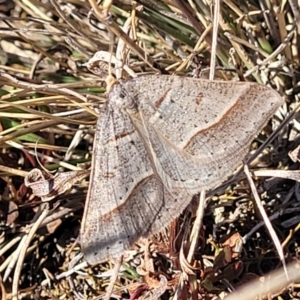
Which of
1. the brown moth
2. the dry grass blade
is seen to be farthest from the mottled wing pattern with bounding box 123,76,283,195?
the dry grass blade

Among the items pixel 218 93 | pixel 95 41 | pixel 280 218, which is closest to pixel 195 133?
pixel 218 93

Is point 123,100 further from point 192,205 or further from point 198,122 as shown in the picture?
point 192,205

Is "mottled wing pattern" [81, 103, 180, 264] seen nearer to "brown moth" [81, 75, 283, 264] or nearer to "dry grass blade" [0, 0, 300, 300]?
"brown moth" [81, 75, 283, 264]

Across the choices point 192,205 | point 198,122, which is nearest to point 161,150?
point 198,122

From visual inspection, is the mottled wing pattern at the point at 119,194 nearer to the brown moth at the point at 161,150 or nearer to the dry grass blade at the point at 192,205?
the brown moth at the point at 161,150

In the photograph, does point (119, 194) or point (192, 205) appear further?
point (192, 205)

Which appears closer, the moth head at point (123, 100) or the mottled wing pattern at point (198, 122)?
the mottled wing pattern at point (198, 122)

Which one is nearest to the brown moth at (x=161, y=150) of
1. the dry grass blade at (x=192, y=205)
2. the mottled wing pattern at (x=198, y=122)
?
the mottled wing pattern at (x=198, y=122)

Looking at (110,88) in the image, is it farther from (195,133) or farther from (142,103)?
(195,133)

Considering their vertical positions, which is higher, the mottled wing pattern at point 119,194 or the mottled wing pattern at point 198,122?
the mottled wing pattern at point 198,122
